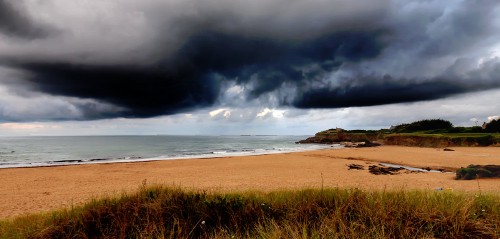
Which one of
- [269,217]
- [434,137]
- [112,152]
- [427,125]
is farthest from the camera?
[427,125]

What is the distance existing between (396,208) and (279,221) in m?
2.29

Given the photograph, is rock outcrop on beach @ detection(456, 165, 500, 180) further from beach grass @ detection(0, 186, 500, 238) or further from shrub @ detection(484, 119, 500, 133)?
shrub @ detection(484, 119, 500, 133)

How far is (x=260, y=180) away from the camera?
2050 cm

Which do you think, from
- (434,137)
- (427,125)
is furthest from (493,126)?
(434,137)

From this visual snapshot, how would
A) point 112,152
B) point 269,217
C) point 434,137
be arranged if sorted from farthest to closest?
point 434,137, point 112,152, point 269,217

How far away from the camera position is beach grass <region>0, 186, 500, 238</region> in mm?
5004

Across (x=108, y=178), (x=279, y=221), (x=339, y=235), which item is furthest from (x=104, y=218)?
(x=108, y=178)

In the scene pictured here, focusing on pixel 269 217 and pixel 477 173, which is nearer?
pixel 269 217

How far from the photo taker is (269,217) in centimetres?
597

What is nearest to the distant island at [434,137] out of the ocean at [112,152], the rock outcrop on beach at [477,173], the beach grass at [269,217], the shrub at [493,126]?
the shrub at [493,126]

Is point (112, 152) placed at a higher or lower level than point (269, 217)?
lower

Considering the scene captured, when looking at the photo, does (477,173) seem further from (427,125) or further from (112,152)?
(427,125)

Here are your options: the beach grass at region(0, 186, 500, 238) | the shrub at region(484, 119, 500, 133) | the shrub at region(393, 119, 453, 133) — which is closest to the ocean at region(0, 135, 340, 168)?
the beach grass at region(0, 186, 500, 238)

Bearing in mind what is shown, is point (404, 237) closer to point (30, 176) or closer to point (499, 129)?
point (30, 176)
